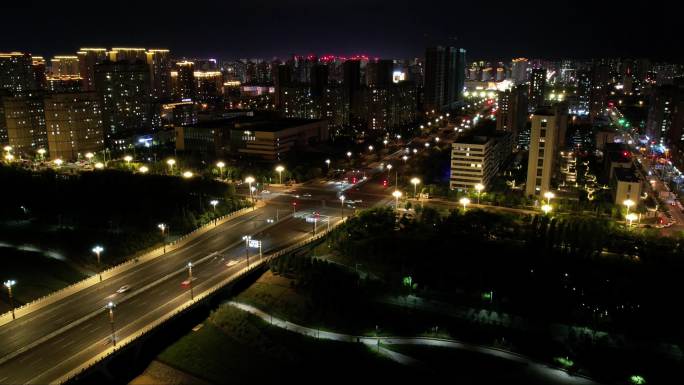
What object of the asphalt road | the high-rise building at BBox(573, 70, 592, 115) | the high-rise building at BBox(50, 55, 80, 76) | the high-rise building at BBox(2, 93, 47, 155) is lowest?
the asphalt road

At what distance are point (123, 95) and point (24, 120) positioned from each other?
14.0 meters

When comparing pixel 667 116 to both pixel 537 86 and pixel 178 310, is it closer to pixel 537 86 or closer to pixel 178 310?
pixel 537 86

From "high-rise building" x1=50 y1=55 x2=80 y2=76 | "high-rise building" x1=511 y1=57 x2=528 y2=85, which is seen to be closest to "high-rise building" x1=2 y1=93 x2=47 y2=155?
"high-rise building" x1=50 y1=55 x2=80 y2=76

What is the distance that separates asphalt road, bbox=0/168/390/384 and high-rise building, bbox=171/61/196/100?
67.7 m

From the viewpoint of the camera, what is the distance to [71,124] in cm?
5153

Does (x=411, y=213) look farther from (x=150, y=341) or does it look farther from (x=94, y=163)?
(x=94, y=163)

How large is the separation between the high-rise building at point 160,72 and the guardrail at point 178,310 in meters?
67.6

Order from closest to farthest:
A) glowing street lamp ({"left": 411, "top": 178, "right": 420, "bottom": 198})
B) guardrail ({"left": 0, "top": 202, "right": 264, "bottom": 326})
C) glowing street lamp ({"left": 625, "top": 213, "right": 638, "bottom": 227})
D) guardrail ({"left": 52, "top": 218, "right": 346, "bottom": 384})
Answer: guardrail ({"left": 52, "top": 218, "right": 346, "bottom": 384})
guardrail ({"left": 0, "top": 202, "right": 264, "bottom": 326})
glowing street lamp ({"left": 625, "top": 213, "right": 638, "bottom": 227})
glowing street lamp ({"left": 411, "top": 178, "right": 420, "bottom": 198})

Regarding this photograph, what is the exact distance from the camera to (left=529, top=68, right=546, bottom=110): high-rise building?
7738 centimetres

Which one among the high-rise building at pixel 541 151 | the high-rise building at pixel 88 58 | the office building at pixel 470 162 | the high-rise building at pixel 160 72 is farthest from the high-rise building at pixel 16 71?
the high-rise building at pixel 541 151

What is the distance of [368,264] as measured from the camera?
25609 mm

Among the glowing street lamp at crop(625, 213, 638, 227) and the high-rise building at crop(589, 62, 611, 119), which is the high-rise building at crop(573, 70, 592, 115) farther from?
the glowing street lamp at crop(625, 213, 638, 227)

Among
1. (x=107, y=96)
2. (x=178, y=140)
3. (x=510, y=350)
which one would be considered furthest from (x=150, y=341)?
(x=107, y=96)

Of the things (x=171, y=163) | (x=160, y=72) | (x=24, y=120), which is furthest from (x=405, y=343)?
(x=160, y=72)
